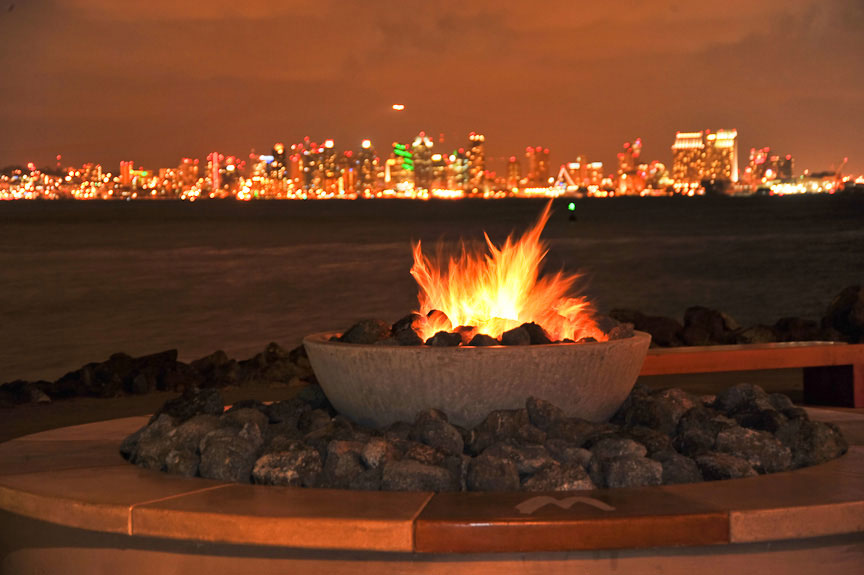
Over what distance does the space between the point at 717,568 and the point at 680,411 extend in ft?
6.02

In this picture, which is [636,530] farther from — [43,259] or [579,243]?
[579,243]

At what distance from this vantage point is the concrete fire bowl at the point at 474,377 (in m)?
4.76

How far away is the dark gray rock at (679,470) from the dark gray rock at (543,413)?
1.74 feet

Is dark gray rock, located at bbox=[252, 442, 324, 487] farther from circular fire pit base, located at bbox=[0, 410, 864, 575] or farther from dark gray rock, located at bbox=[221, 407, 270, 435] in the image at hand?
dark gray rock, located at bbox=[221, 407, 270, 435]

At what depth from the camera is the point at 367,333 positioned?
547cm

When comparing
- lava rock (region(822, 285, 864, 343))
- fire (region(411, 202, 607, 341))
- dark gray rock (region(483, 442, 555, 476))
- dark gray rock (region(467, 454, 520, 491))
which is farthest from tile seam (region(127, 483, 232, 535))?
lava rock (region(822, 285, 864, 343))

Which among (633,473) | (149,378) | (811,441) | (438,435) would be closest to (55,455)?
(438,435)

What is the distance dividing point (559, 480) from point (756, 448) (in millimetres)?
1003

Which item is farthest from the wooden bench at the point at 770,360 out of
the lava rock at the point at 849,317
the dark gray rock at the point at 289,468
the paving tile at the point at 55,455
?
the lava rock at the point at 849,317

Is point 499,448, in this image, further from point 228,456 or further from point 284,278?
point 284,278

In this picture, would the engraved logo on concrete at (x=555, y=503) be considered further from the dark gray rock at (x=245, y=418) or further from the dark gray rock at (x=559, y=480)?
the dark gray rock at (x=245, y=418)

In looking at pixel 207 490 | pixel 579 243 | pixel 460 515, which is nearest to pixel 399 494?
pixel 460 515

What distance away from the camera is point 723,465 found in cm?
438

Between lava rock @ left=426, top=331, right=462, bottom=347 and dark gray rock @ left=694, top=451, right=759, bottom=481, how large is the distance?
1.22 meters
